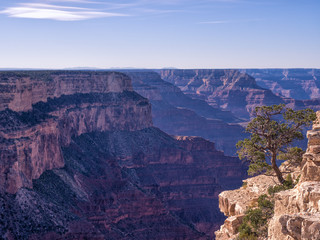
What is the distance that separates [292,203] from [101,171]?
68569 mm

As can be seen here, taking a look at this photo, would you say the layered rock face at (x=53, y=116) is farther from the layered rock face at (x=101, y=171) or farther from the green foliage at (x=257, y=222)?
the green foliage at (x=257, y=222)

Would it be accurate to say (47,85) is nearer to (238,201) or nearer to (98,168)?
(98,168)

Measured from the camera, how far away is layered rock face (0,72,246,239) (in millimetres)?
56250

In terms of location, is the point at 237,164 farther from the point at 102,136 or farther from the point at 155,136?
the point at 102,136

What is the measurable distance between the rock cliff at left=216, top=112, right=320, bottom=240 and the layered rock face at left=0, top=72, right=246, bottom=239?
28.7m

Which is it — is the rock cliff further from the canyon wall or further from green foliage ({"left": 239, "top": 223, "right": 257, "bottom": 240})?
the canyon wall

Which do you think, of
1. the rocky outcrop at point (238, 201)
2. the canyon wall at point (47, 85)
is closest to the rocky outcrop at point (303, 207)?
the rocky outcrop at point (238, 201)

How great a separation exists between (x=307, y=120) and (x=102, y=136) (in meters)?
76.9

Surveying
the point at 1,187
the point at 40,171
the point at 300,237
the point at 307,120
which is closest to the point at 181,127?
the point at 40,171

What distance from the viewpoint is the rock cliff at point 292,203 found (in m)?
16.6

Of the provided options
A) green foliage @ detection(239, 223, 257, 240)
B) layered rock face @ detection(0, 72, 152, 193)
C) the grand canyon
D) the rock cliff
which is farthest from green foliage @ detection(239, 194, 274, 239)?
layered rock face @ detection(0, 72, 152, 193)

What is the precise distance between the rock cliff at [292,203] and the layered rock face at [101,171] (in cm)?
2868

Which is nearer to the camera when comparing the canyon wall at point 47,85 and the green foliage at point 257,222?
the green foliage at point 257,222

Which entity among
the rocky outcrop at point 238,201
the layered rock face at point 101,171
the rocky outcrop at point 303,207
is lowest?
the layered rock face at point 101,171
